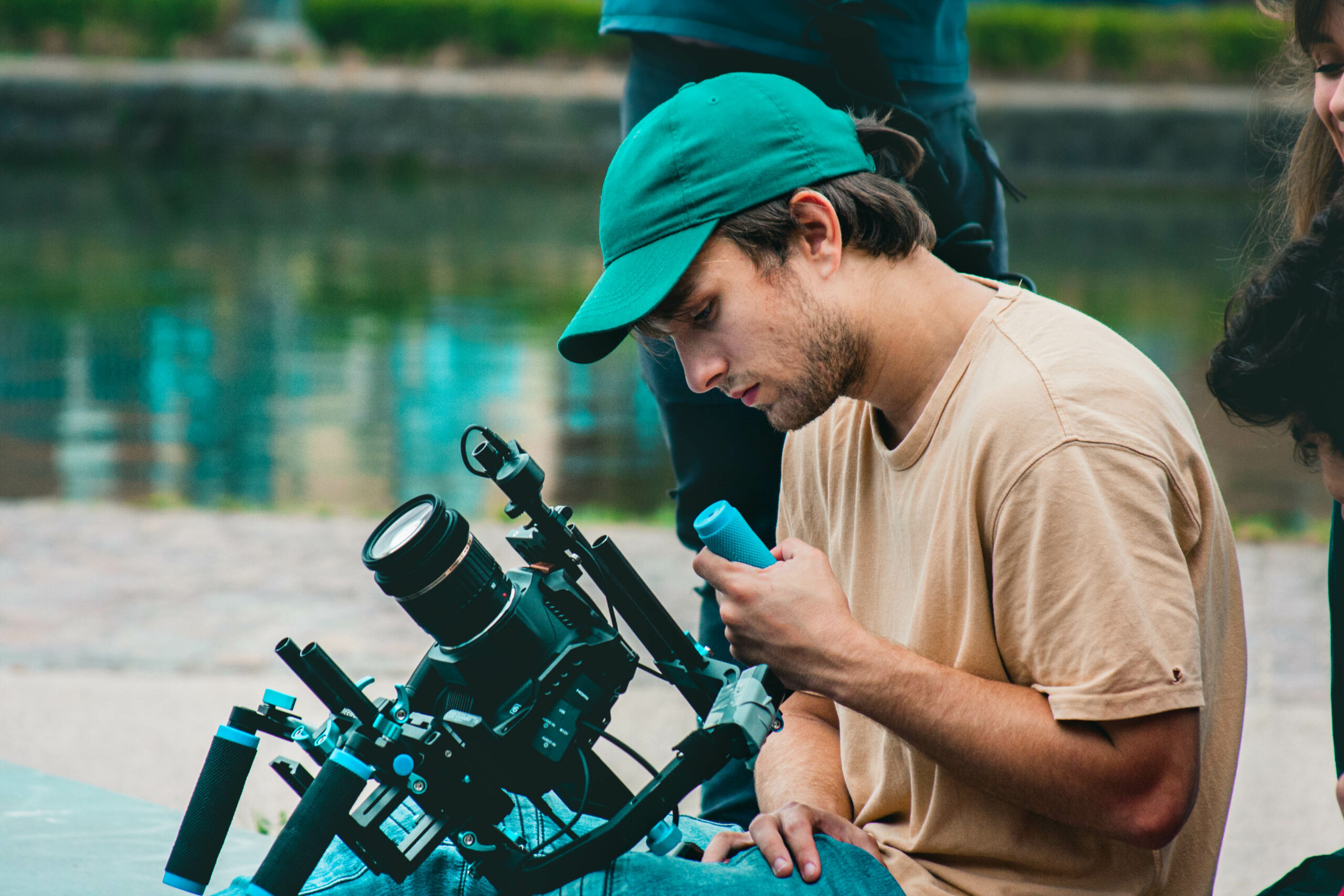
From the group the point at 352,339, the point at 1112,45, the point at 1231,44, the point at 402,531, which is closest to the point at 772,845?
the point at 402,531

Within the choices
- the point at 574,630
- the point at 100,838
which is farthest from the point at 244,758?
the point at 100,838

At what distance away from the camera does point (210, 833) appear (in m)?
1.67

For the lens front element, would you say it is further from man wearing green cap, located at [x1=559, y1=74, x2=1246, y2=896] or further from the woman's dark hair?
the woman's dark hair

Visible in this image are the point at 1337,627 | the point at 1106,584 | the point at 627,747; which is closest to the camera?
the point at 1106,584

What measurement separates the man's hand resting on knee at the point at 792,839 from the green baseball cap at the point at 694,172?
64cm

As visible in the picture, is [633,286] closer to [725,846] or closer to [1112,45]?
[725,846]

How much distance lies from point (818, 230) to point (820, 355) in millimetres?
155

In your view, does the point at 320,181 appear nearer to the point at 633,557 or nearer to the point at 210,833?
the point at 633,557

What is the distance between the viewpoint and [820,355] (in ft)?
5.78

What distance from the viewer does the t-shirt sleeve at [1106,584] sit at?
4.89 feet

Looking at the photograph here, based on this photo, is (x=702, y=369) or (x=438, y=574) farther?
(x=702, y=369)

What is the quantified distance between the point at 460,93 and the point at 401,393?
39.4 ft

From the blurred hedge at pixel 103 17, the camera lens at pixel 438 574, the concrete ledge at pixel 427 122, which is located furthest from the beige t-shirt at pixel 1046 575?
the blurred hedge at pixel 103 17

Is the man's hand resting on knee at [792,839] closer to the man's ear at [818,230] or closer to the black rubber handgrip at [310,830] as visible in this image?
the black rubber handgrip at [310,830]
